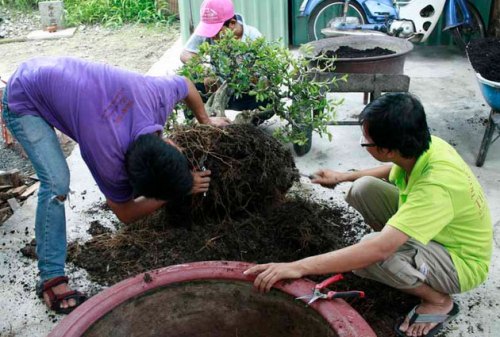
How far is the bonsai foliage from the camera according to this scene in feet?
10.4

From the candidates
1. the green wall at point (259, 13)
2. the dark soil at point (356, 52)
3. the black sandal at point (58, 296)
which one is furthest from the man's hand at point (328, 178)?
the green wall at point (259, 13)

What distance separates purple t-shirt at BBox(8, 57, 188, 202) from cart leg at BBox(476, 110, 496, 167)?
2.32 m

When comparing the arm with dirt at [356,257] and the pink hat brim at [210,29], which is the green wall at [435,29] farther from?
the arm with dirt at [356,257]

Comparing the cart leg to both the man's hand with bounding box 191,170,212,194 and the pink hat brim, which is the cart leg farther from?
the man's hand with bounding box 191,170,212,194

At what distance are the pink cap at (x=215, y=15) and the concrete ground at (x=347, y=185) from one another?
1.17 m

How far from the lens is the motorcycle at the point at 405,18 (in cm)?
601

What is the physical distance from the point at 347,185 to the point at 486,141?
3.40ft

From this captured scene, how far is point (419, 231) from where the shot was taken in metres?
1.85

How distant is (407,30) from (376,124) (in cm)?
457

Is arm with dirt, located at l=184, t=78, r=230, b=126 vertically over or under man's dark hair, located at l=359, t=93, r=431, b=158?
under

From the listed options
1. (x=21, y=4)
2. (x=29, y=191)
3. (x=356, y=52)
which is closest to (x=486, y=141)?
(x=356, y=52)

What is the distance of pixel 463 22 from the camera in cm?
601

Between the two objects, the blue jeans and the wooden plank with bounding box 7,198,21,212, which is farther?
the wooden plank with bounding box 7,198,21,212

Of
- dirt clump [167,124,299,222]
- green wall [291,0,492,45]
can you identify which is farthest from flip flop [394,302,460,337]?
green wall [291,0,492,45]
